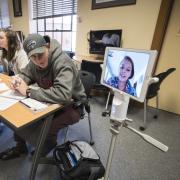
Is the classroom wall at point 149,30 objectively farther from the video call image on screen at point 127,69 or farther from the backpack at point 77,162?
the video call image on screen at point 127,69

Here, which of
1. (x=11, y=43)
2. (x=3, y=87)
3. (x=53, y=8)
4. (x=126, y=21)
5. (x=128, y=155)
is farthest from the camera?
(x=53, y=8)

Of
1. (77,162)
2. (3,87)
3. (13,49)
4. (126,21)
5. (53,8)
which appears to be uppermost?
(53,8)

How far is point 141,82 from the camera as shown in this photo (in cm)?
62

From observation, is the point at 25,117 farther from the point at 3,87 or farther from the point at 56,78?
the point at 3,87

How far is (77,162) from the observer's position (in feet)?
3.94

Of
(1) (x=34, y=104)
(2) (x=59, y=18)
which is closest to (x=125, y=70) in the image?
(1) (x=34, y=104)

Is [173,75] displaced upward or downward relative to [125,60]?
downward

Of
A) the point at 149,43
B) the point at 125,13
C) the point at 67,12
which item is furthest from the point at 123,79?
the point at 67,12

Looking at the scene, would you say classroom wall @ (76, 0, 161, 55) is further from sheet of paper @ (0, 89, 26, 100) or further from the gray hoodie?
sheet of paper @ (0, 89, 26, 100)

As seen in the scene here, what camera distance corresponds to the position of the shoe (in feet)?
4.86

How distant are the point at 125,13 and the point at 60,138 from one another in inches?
94.0

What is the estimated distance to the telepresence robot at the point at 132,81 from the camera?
601 mm

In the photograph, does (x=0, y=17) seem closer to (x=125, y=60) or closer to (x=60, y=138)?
(x=60, y=138)

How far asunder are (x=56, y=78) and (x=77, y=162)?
66cm
